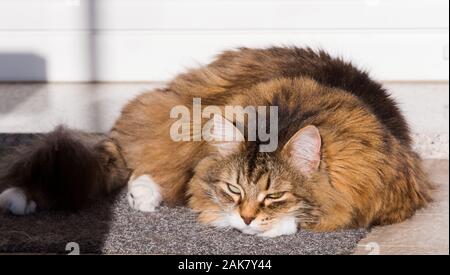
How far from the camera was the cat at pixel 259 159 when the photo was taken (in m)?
2.88

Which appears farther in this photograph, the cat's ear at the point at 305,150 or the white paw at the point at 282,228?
the white paw at the point at 282,228

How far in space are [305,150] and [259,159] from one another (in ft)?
0.51

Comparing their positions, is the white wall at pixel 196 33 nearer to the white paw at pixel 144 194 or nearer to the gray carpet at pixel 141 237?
the white paw at pixel 144 194

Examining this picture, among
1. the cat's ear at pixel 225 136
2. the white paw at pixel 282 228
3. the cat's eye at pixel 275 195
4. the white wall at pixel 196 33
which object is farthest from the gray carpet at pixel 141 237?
the white wall at pixel 196 33

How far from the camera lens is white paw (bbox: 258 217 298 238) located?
2908 mm

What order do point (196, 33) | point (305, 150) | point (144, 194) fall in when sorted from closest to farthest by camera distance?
point (305, 150), point (144, 194), point (196, 33)

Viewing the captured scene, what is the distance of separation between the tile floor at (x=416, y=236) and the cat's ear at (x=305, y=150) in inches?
12.3

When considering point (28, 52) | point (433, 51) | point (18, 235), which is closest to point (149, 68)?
point (28, 52)

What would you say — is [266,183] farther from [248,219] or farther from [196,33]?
[196,33]

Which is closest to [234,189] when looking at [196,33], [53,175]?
[53,175]

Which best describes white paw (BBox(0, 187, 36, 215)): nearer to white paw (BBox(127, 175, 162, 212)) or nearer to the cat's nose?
white paw (BBox(127, 175, 162, 212))

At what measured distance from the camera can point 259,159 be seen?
2.90 m

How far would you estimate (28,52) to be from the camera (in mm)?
4539
